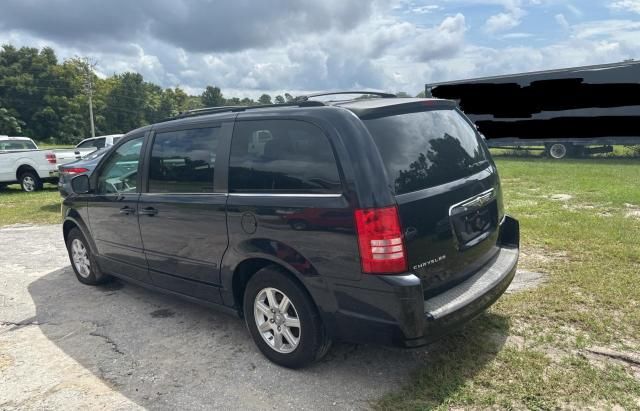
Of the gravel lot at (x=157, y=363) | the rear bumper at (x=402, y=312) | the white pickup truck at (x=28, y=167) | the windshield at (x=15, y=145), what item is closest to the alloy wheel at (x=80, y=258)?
the gravel lot at (x=157, y=363)

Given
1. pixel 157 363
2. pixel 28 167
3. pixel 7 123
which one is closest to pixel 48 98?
pixel 7 123

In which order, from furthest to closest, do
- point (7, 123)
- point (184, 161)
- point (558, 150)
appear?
point (7, 123) < point (558, 150) < point (184, 161)

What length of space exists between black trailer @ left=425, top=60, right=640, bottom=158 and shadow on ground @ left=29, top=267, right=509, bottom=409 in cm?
1791

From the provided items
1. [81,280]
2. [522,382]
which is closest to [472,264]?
[522,382]

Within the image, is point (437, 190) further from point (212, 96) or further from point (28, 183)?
point (212, 96)

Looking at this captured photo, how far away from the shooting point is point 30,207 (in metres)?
11.1

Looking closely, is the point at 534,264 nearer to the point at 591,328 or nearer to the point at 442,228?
the point at 591,328

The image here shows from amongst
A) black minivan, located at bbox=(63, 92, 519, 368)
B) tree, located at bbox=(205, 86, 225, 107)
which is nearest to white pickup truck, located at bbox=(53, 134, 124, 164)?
black minivan, located at bbox=(63, 92, 519, 368)

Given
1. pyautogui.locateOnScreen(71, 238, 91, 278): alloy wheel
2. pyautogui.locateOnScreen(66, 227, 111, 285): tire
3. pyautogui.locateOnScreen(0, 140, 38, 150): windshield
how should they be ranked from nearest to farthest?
pyautogui.locateOnScreen(66, 227, 111, 285): tire < pyautogui.locateOnScreen(71, 238, 91, 278): alloy wheel < pyautogui.locateOnScreen(0, 140, 38, 150): windshield

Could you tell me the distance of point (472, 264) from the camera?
3.21 metres

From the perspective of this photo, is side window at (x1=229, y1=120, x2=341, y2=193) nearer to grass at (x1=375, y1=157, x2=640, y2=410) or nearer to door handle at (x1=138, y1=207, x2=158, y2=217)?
door handle at (x1=138, y1=207, x2=158, y2=217)

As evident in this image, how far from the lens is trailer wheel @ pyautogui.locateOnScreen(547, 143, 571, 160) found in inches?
773

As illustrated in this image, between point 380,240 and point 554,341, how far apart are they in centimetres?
175

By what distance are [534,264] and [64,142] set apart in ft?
242
